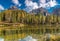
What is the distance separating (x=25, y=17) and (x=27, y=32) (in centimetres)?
38

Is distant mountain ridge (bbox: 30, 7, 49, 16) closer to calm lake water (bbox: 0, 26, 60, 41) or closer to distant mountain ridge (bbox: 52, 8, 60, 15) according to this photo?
distant mountain ridge (bbox: 52, 8, 60, 15)

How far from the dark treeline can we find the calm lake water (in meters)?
0.15

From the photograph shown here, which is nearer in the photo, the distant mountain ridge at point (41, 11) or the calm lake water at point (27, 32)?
the calm lake water at point (27, 32)

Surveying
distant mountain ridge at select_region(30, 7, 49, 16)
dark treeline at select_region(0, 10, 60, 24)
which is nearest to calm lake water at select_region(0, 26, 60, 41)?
dark treeline at select_region(0, 10, 60, 24)

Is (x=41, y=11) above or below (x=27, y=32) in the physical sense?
above

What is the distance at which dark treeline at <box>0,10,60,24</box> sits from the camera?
4387mm

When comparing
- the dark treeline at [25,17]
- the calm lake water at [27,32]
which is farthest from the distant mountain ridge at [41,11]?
the calm lake water at [27,32]

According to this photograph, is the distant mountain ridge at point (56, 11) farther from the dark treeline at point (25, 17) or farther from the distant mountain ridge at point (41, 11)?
the distant mountain ridge at point (41, 11)

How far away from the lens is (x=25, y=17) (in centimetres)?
445

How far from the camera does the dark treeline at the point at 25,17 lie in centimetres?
439

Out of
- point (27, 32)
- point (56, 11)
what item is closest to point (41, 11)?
point (56, 11)

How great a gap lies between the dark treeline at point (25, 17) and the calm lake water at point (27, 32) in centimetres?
15

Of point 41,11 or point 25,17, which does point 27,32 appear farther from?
point 41,11

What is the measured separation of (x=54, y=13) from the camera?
14.8ft
